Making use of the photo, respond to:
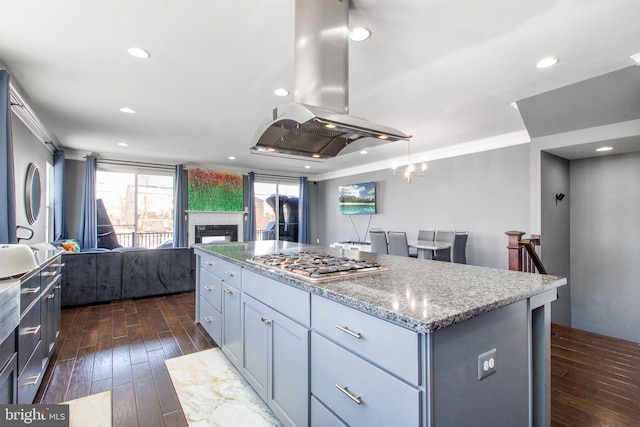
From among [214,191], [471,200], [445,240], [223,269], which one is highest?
[214,191]

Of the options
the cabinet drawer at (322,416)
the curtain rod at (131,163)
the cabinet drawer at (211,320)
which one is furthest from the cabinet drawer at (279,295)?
the curtain rod at (131,163)

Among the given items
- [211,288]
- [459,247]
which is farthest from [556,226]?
[211,288]

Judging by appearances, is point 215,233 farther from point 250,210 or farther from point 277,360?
point 277,360

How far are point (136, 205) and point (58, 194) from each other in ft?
4.28

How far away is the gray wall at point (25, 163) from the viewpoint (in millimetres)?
3046

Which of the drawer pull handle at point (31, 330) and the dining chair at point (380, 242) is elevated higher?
the dining chair at point (380, 242)

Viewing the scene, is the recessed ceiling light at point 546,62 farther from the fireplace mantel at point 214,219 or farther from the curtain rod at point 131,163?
the curtain rod at point 131,163

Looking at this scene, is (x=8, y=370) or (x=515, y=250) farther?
(x=515, y=250)

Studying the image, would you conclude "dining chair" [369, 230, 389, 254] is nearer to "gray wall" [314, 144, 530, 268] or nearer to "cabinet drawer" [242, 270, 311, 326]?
"gray wall" [314, 144, 530, 268]

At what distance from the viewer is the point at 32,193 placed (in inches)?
137

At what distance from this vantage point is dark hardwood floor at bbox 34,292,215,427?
2057 millimetres

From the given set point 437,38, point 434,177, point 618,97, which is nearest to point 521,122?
point 618,97

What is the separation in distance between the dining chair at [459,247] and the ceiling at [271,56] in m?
1.54

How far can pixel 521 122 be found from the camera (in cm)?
366
